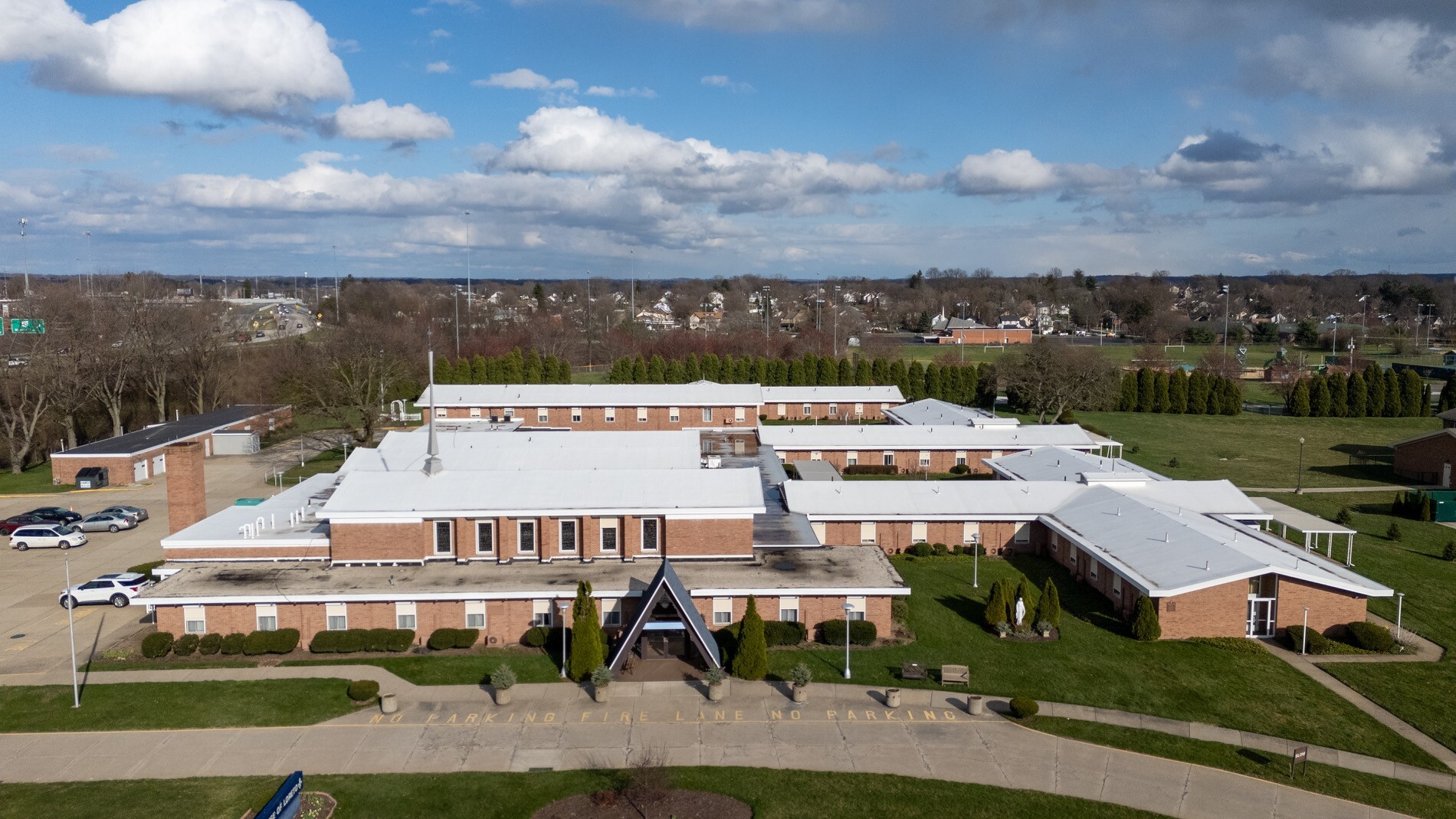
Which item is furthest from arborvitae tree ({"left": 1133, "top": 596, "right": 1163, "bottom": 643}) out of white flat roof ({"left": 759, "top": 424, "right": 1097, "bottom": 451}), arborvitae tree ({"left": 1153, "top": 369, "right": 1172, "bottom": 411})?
arborvitae tree ({"left": 1153, "top": 369, "right": 1172, "bottom": 411})

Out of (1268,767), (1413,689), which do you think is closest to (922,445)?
(1413,689)

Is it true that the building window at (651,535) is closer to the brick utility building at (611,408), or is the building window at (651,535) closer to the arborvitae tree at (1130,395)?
the brick utility building at (611,408)

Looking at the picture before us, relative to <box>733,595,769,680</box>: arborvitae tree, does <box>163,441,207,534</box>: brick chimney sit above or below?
above

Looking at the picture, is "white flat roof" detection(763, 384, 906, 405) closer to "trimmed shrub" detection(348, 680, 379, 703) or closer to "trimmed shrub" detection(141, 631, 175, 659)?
"trimmed shrub" detection(141, 631, 175, 659)

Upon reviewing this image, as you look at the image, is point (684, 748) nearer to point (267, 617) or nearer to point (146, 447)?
point (267, 617)

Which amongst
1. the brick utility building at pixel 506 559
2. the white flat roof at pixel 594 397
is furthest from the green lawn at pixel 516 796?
the white flat roof at pixel 594 397

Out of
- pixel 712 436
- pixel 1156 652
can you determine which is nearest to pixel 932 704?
pixel 1156 652

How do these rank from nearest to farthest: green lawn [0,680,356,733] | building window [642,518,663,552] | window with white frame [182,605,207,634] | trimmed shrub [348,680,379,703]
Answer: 1. green lawn [0,680,356,733]
2. trimmed shrub [348,680,379,703]
3. window with white frame [182,605,207,634]
4. building window [642,518,663,552]
